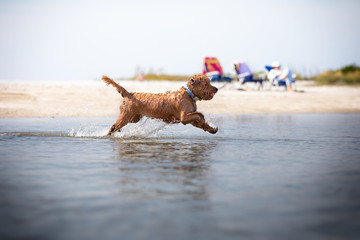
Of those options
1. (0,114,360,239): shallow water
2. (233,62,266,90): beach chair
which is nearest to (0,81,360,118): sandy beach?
(233,62,266,90): beach chair

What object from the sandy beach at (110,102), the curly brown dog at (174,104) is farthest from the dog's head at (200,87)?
the sandy beach at (110,102)

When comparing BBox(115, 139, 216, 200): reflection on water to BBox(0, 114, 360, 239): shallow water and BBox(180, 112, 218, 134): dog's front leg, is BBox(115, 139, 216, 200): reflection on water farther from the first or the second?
BBox(180, 112, 218, 134): dog's front leg

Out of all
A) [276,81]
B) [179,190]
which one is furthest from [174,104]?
[276,81]

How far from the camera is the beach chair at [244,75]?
20641mm

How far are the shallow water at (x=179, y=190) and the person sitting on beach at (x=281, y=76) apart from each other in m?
12.9

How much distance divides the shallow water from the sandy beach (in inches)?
260

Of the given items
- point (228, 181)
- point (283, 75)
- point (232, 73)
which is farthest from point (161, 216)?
point (232, 73)

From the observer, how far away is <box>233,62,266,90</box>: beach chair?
67.7ft

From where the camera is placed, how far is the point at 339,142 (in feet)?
23.8

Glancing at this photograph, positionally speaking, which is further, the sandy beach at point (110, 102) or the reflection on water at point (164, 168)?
the sandy beach at point (110, 102)

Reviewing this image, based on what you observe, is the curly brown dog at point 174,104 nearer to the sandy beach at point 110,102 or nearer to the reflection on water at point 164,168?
the reflection on water at point 164,168

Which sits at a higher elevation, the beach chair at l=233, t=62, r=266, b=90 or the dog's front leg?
→ the beach chair at l=233, t=62, r=266, b=90

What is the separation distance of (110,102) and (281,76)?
809 cm

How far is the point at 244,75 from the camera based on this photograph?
2067 centimetres
